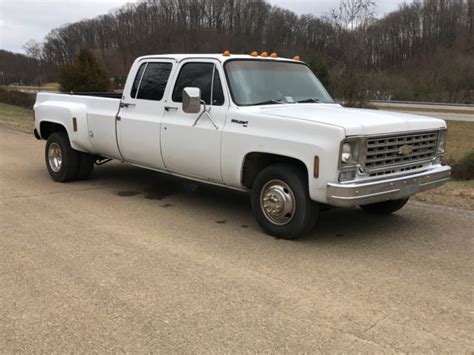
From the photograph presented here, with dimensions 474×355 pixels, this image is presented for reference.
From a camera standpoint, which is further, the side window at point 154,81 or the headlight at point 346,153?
the side window at point 154,81

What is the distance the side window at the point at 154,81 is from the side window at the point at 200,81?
27cm

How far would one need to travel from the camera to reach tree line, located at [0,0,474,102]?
50438 millimetres

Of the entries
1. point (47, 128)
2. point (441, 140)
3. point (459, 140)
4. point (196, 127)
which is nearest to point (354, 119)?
point (441, 140)

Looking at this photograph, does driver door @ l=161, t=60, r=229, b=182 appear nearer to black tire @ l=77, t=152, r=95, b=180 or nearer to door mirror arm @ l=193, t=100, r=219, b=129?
door mirror arm @ l=193, t=100, r=219, b=129

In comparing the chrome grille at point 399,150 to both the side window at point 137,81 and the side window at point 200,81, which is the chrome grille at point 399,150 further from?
the side window at point 137,81

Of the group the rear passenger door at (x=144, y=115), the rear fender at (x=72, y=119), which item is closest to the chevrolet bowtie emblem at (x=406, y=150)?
the rear passenger door at (x=144, y=115)

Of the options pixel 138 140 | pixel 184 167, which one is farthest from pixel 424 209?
pixel 138 140

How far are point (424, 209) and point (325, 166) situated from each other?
2597 millimetres

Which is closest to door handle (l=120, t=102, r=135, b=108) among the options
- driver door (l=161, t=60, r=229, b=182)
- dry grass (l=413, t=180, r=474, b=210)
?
driver door (l=161, t=60, r=229, b=182)

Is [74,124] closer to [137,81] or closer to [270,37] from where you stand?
[137,81]

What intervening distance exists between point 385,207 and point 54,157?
538 centimetres

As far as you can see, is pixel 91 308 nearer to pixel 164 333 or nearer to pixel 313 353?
A: pixel 164 333

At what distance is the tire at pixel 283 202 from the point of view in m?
5.12

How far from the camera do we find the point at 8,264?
4598mm
